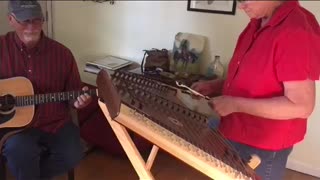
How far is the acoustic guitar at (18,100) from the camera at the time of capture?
1.55 meters

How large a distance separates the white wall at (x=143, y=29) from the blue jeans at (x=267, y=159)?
1.03 metres

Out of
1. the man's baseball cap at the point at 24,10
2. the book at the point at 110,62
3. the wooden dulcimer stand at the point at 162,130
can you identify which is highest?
the man's baseball cap at the point at 24,10

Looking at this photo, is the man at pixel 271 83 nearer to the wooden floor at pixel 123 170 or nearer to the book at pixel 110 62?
the wooden floor at pixel 123 170

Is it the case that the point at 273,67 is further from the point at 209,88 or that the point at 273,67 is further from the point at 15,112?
the point at 15,112

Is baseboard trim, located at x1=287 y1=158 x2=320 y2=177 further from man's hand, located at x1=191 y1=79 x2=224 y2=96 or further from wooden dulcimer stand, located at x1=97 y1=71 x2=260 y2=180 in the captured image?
wooden dulcimer stand, located at x1=97 y1=71 x2=260 y2=180

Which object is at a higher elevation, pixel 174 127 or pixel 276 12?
pixel 276 12

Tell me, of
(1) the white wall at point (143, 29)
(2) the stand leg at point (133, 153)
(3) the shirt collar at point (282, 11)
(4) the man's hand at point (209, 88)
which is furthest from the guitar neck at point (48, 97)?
(3) the shirt collar at point (282, 11)

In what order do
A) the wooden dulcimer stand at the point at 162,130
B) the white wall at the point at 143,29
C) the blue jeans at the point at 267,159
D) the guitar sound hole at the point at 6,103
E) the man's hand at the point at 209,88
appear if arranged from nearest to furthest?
the wooden dulcimer stand at the point at 162,130
the blue jeans at the point at 267,159
the man's hand at the point at 209,88
the guitar sound hole at the point at 6,103
the white wall at the point at 143,29

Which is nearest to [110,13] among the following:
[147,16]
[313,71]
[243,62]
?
[147,16]

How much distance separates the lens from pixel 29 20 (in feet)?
5.15

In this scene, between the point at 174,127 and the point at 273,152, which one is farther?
the point at 273,152

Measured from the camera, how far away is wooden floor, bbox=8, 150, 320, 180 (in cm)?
202

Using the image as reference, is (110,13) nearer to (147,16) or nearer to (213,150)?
Result: (147,16)

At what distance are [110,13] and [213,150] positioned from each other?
1687mm
